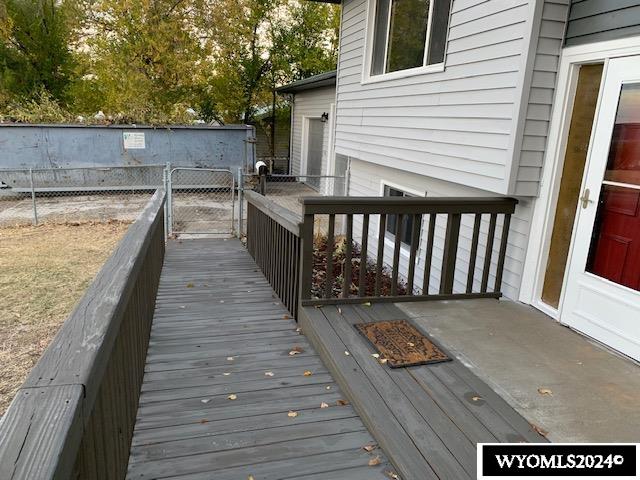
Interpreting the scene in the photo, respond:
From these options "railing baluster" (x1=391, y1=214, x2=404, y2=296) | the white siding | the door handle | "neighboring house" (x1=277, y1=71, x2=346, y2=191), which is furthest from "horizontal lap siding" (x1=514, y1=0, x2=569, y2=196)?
"neighboring house" (x1=277, y1=71, x2=346, y2=191)

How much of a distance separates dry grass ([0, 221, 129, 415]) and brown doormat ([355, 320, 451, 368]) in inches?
104

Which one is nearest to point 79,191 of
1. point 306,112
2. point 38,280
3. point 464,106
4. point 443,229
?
point 38,280

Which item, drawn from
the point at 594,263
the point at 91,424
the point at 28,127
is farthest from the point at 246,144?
the point at 91,424

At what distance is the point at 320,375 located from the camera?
9.61 feet

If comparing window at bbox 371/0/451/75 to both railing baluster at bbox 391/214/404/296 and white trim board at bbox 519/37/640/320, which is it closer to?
white trim board at bbox 519/37/640/320

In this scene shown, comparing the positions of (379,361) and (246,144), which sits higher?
(246,144)

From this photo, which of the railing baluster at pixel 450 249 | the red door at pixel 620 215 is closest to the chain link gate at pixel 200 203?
the railing baluster at pixel 450 249

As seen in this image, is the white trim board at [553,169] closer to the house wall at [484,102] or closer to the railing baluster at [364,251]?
the house wall at [484,102]

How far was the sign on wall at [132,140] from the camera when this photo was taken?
38.1 ft

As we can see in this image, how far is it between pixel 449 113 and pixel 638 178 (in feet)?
6.09

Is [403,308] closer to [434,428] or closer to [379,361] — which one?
[379,361]

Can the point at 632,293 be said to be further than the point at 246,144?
No

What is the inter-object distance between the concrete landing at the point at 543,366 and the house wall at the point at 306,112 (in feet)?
29.4

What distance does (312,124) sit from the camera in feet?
45.8
